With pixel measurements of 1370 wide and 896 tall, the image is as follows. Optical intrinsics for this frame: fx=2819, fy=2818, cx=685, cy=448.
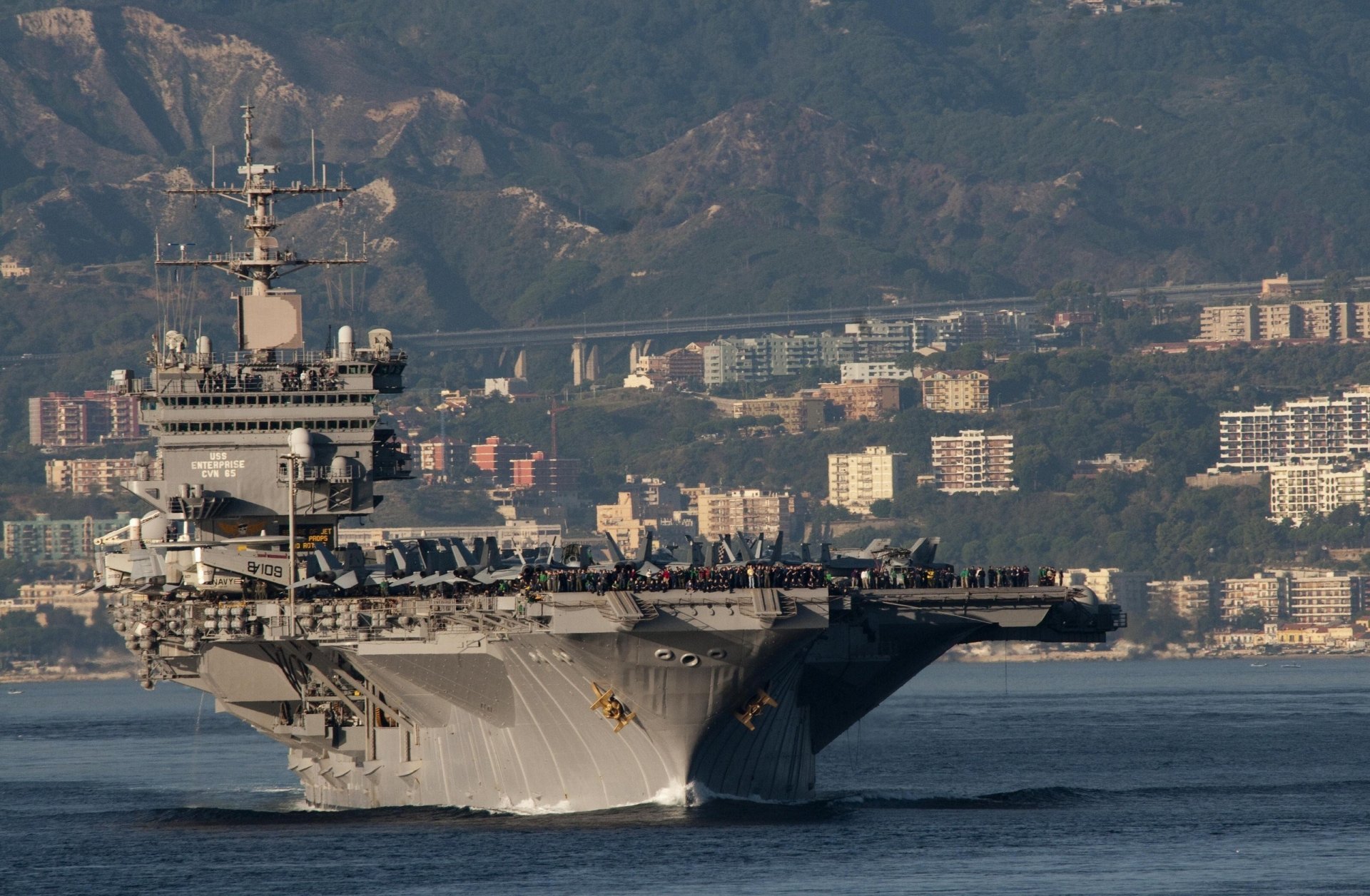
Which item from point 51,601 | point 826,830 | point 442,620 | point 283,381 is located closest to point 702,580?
point 442,620

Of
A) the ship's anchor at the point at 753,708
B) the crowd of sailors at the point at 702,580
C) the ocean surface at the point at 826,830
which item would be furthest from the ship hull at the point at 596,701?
the crowd of sailors at the point at 702,580

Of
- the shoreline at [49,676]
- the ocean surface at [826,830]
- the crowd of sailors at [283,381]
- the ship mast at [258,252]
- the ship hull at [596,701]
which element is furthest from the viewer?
the shoreline at [49,676]

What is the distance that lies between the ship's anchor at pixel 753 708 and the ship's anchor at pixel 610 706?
6.43 ft

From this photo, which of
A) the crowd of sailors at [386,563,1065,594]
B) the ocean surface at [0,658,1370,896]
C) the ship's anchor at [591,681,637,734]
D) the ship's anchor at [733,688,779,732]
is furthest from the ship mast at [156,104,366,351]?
the ship's anchor at [733,688,779,732]

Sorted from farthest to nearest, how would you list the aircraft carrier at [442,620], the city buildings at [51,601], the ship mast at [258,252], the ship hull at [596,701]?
1. the city buildings at [51,601]
2. the ship mast at [258,252]
3. the aircraft carrier at [442,620]
4. the ship hull at [596,701]

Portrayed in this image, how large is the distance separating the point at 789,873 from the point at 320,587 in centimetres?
1193

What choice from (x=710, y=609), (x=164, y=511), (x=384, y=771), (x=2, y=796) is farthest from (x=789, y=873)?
(x=2, y=796)

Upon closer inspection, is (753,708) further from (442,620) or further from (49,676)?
(49,676)

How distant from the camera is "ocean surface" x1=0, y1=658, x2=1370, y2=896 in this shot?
43.7 metres

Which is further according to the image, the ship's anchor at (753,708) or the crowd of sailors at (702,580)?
the ship's anchor at (753,708)

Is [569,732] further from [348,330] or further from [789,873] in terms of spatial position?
[348,330]

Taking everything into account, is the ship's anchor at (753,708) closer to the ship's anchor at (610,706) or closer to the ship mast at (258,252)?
the ship's anchor at (610,706)

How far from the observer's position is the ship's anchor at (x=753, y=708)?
4794cm

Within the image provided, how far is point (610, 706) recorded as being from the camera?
47031 millimetres
